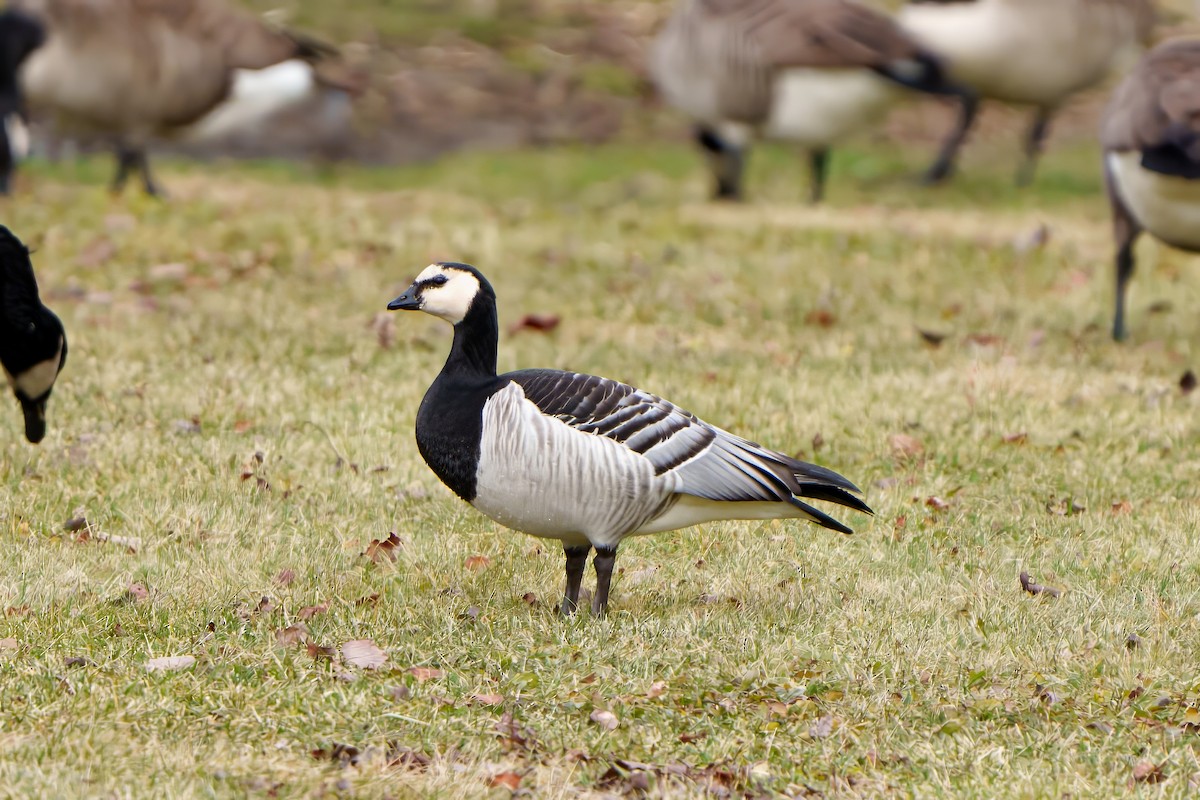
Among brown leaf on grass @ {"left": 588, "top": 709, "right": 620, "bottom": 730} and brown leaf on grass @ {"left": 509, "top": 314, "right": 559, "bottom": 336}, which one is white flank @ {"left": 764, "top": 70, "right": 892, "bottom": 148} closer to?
brown leaf on grass @ {"left": 509, "top": 314, "right": 559, "bottom": 336}

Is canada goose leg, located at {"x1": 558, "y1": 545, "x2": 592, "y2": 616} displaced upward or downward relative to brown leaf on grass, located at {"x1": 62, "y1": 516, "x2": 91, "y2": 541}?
upward

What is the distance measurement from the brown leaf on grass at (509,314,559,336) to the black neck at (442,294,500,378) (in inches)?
160

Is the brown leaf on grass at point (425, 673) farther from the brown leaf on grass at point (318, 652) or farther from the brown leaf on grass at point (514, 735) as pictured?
the brown leaf on grass at point (514, 735)

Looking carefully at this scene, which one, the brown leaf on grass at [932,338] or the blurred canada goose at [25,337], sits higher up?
the blurred canada goose at [25,337]

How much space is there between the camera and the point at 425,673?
4.54 m

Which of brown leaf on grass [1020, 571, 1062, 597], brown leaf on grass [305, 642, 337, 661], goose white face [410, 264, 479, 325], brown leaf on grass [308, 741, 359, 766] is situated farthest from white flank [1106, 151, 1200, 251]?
brown leaf on grass [308, 741, 359, 766]

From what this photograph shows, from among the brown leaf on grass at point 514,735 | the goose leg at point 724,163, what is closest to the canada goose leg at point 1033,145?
the goose leg at point 724,163

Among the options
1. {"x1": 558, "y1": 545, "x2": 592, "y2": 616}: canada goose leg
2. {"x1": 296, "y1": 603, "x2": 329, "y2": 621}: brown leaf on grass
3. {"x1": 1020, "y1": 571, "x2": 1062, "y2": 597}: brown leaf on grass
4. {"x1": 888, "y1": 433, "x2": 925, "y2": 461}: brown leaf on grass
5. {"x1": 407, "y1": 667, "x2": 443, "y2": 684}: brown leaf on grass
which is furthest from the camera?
{"x1": 888, "y1": 433, "x2": 925, "y2": 461}: brown leaf on grass

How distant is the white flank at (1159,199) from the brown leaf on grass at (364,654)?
5.42 meters

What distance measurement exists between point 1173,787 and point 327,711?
220cm

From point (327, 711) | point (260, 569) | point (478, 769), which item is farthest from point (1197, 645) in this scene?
point (260, 569)

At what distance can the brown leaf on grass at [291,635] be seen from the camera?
15.4 ft

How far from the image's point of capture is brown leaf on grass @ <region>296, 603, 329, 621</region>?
4.93 meters

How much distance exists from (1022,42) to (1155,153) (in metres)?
6.19
